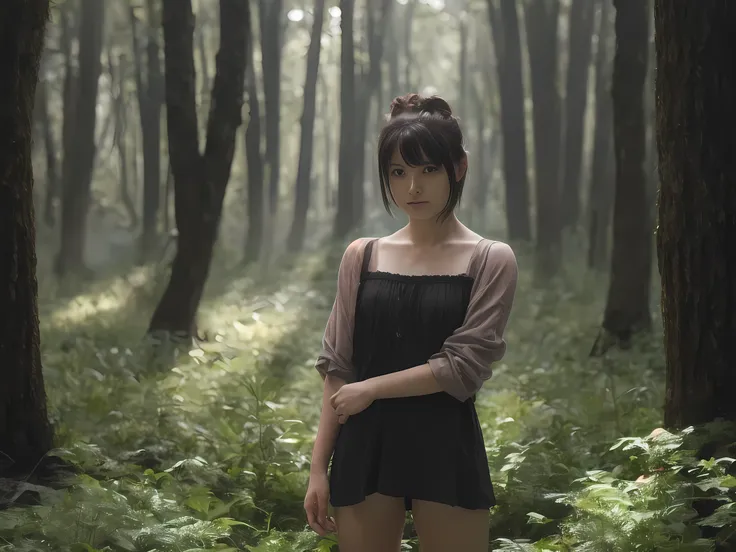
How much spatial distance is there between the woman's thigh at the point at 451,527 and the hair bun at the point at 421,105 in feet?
3.99

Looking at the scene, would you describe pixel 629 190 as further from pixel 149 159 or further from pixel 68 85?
pixel 68 85

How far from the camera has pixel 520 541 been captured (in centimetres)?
355

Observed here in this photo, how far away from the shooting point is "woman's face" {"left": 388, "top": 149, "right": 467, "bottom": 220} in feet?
8.19

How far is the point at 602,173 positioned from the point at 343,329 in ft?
41.6

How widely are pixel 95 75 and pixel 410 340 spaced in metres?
14.8

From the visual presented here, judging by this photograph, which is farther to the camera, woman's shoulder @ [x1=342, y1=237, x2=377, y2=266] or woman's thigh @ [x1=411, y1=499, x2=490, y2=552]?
woman's shoulder @ [x1=342, y1=237, x2=377, y2=266]

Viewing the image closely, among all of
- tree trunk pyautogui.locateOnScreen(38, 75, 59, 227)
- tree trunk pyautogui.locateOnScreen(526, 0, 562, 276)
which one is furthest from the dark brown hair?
tree trunk pyautogui.locateOnScreen(38, 75, 59, 227)

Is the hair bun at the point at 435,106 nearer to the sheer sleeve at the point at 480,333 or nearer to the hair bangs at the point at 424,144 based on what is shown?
the hair bangs at the point at 424,144

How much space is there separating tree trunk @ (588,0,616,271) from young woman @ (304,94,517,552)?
1031 centimetres

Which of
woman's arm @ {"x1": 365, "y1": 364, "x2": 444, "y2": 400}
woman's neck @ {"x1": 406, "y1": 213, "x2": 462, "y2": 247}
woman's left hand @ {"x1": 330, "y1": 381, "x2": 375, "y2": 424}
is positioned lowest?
woman's left hand @ {"x1": 330, "y1": 381, "x2": 375, "y2": 424}

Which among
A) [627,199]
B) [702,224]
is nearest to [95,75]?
[627,199]

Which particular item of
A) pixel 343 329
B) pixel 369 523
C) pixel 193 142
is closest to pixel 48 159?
pixel 193 142

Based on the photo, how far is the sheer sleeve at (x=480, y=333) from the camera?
2.36 m

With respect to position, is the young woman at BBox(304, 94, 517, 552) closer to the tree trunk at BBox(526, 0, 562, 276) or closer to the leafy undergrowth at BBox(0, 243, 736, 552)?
the leafy undergrowth at BBox(0, 243, 736, 552)
